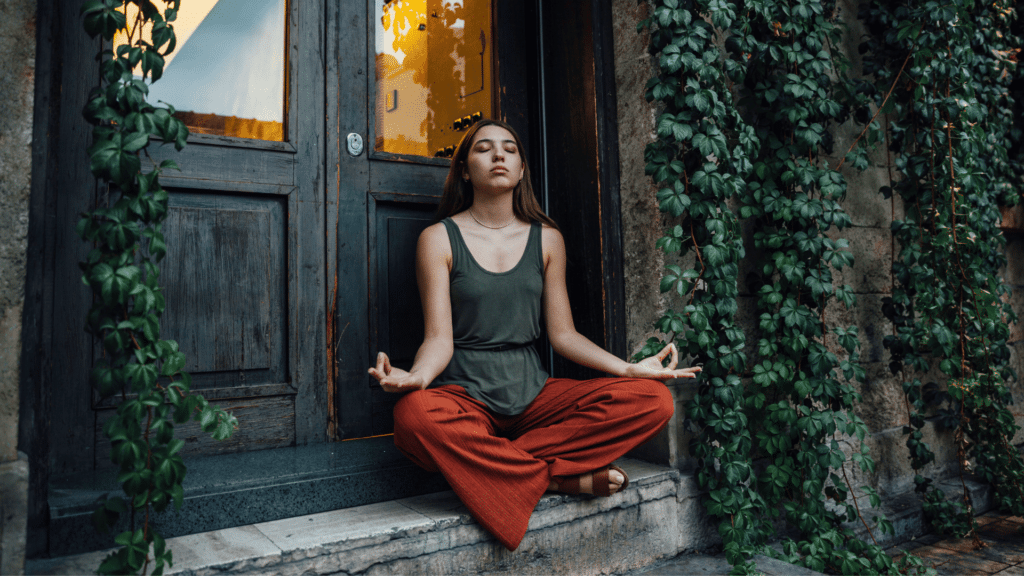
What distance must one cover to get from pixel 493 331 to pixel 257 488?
92 cm

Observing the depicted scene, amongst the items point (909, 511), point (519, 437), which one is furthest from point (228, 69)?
point (909, 511)

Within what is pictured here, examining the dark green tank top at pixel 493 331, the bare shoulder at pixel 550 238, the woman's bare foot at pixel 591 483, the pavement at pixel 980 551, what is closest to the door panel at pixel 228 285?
the dark green tank top at pixel 493 331

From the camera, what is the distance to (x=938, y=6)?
2.79 meters

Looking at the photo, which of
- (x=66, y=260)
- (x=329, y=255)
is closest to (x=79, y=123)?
(x=66, y=260)

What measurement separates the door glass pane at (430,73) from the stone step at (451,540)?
4.95 feet

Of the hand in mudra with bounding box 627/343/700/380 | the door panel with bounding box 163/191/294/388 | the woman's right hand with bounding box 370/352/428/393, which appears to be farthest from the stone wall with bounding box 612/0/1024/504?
the door panel with bounding box 163/191/294/388

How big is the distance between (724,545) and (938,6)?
256cm

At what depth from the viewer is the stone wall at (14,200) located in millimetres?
1416

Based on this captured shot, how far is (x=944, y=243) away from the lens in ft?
9.51

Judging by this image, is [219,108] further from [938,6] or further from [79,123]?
[938,6]

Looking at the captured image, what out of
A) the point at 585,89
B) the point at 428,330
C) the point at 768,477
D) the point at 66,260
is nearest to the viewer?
the point at 66,260

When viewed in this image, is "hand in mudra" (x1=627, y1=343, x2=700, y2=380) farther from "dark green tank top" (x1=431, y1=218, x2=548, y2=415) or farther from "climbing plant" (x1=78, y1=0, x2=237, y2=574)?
"climbing plant" (x1=78, y1=0, x2=237, y2=574)

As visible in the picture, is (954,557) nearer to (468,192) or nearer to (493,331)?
(493,331)

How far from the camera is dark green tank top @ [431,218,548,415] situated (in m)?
2.20
